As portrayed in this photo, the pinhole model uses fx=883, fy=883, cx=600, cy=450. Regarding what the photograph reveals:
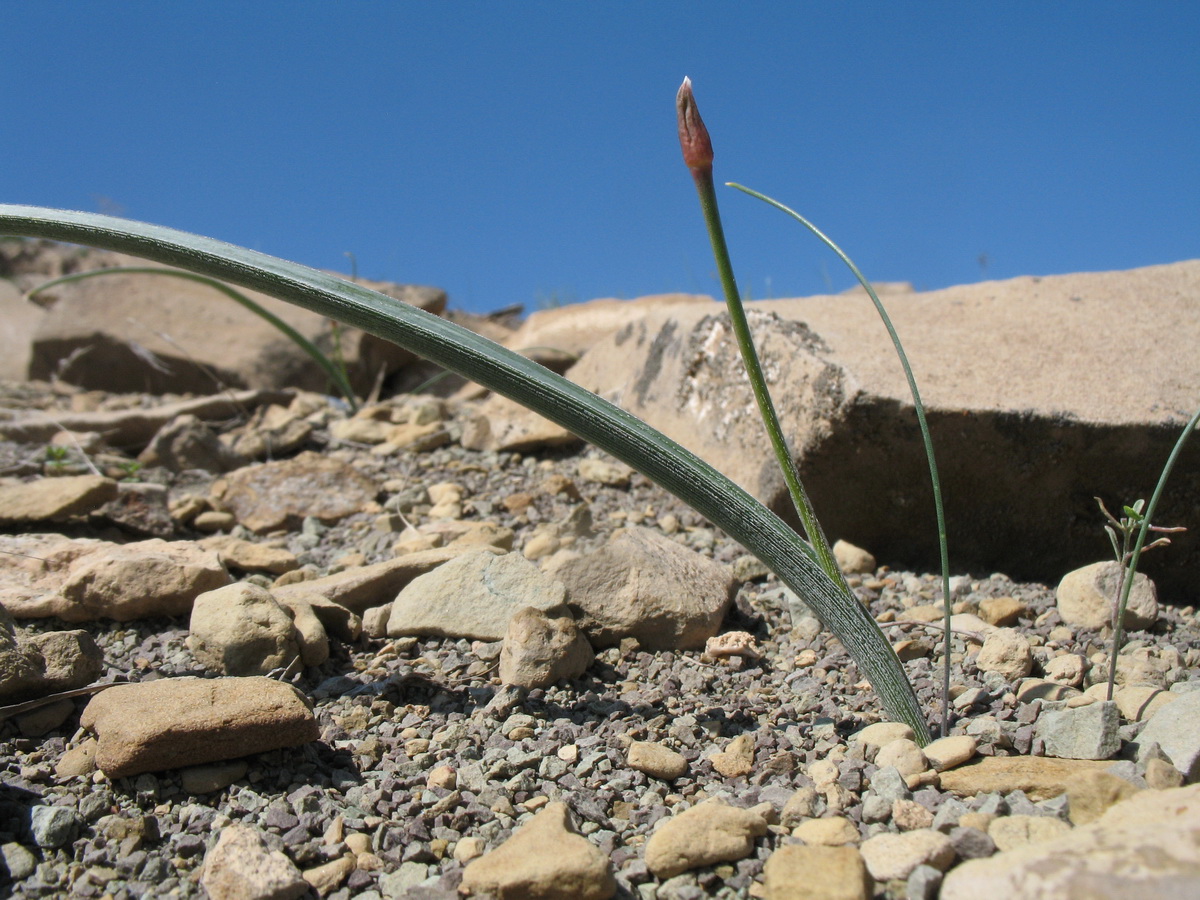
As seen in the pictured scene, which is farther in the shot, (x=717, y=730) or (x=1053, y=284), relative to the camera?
(x=1053, y=284)

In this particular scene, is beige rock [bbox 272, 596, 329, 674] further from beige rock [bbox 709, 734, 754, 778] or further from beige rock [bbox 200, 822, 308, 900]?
beige rock [bbox 709, 734, 754, 778]

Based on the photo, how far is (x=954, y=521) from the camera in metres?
1.85

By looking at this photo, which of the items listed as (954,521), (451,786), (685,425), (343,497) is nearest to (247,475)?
(343,497)

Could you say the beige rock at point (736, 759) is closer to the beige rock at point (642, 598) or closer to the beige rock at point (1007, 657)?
the beige rock at point (642, 598)

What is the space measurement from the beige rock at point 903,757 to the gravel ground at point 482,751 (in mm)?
29

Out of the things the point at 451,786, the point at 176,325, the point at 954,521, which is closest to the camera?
the point at 451,786

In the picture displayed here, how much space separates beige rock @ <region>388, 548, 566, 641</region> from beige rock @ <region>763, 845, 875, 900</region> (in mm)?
666

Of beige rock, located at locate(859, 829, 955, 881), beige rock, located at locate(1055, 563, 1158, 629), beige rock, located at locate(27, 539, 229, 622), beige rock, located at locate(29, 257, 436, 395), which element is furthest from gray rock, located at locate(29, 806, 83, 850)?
beige rock, located at locate(29, 257, 436, 395)

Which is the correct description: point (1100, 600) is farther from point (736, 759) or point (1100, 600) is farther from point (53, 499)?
point (53, 499)

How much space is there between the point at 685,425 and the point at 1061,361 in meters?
0.88

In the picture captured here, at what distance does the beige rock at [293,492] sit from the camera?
92.3 inches

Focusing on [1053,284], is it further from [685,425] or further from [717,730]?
[717,730]

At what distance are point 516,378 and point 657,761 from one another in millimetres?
535

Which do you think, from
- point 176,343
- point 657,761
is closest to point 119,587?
point 657,761
